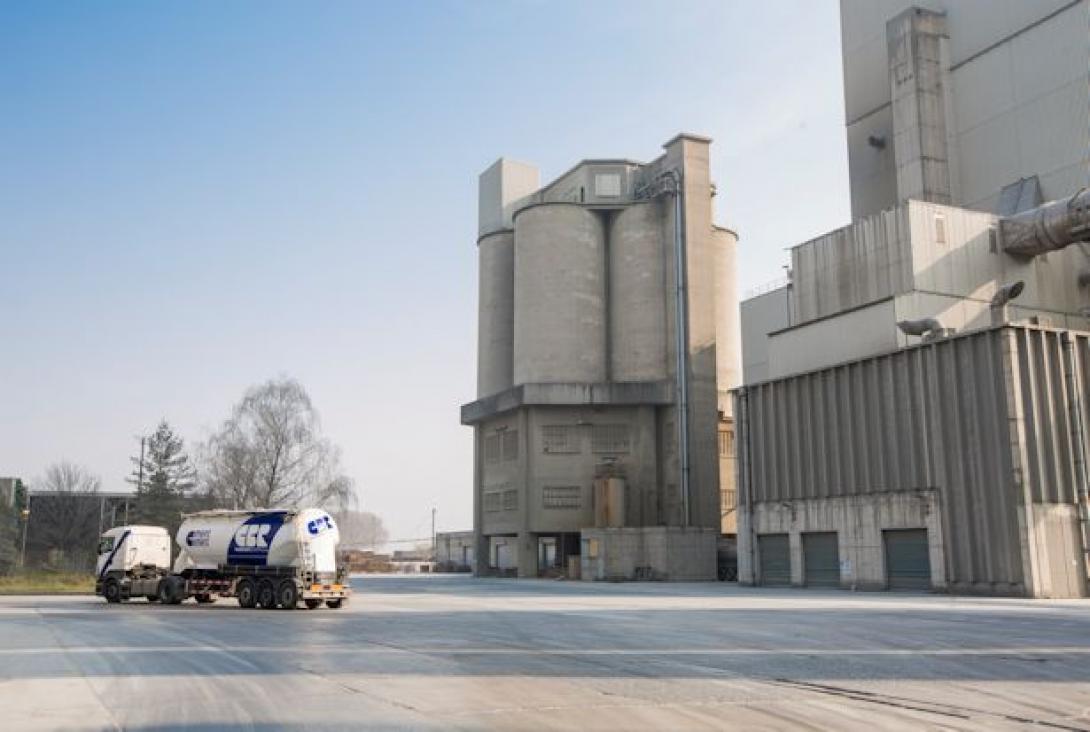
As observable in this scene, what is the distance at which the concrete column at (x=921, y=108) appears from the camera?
53.5 meters

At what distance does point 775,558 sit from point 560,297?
28.4m

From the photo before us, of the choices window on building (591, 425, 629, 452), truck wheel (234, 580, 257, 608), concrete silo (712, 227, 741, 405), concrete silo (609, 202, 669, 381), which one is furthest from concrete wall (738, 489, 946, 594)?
truck wheel (234, 580, 257, 608)

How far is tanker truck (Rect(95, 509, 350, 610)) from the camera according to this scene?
3148 cm

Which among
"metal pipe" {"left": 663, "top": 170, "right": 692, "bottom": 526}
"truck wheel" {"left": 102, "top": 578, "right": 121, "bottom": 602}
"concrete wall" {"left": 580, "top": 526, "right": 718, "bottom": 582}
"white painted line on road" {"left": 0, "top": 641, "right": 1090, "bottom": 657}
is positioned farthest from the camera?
"metal pipe" {"left": 663, "top": 170, "right": 692, "bottom": 526}

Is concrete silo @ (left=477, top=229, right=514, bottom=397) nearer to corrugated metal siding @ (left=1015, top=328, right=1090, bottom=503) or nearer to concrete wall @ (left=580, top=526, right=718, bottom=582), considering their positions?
concrete wall @ (left=580, top=526, right=718, bottom=582)

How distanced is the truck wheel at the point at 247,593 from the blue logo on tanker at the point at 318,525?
2.74 meters

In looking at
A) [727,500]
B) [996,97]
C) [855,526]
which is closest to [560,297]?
[727,500]

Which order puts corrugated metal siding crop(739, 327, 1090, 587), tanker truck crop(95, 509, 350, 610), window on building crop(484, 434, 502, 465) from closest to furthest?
1. tanker truck crop(95, 509, 350, 610)
2. corrugated metal siding crop(739, 327, 1090, 587)
3. window on building crop(484, 434, 502, 465)

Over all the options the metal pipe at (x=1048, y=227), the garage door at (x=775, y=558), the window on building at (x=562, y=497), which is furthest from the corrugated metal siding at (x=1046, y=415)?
the window on building at (x=562, y=497)

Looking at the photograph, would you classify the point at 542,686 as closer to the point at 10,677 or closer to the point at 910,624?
the point at 10,677

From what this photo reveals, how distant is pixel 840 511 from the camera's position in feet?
136

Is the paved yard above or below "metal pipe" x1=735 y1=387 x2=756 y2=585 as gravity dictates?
below

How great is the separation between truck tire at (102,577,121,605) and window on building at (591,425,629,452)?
35.1 m

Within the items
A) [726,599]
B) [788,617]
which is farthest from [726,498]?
[788,617]
